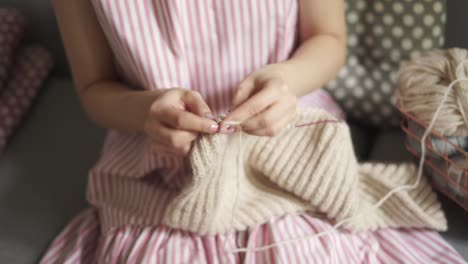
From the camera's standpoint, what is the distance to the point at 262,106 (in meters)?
0.50

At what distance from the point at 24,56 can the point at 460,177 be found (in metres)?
0.85

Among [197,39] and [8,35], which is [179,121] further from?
[8,35]


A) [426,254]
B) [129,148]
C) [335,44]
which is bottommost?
[426,254]

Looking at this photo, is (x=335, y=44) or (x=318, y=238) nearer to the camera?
(x=318, y=238)


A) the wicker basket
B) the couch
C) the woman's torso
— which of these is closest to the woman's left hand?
the woman's torso

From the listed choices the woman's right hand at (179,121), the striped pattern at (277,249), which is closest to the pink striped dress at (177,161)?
the striped pattern at (277,249)

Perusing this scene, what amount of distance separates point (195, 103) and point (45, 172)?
46 cm

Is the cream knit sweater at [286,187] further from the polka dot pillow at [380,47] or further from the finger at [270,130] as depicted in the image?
the polka dot pillow at [380,47]

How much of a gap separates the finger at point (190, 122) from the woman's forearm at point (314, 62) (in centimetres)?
18

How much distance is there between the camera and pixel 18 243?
716mm

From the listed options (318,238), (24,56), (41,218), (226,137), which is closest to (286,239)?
(318,238)

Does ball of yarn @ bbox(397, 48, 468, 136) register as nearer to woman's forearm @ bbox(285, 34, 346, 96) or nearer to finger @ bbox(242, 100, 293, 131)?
woman's forearm @ bbox(285, 34, 346, 96)

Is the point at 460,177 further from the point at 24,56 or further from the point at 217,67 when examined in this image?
the point at 24,56

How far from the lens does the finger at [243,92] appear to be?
51 cm
